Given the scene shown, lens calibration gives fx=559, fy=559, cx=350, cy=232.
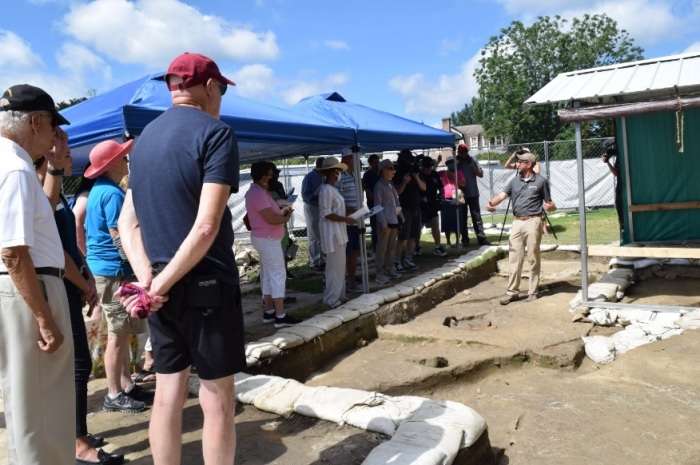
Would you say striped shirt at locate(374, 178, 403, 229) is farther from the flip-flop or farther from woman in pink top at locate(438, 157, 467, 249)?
the flip-flop

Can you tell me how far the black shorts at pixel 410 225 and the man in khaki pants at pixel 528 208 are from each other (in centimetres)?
209

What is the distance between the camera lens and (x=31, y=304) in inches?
84.0

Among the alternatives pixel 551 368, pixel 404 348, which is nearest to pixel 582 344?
pixel 551 368

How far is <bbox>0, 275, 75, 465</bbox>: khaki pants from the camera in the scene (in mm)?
2164

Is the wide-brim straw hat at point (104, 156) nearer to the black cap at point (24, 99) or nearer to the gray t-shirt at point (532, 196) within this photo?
the black cap at point (24, 99)

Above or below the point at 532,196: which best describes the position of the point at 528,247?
below

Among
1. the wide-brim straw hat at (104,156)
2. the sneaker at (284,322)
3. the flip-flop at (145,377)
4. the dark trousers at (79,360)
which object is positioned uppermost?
the wide-brim straw hat at (104,156)

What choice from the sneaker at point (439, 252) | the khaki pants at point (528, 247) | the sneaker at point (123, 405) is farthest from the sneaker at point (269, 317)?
the sneaker at point (439, 252)

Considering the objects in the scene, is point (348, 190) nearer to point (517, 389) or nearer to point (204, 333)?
point (517, 389)

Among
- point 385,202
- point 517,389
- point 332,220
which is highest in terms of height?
point 385,202

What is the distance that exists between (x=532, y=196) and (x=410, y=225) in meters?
2.50

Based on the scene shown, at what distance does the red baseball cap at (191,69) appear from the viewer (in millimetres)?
2229

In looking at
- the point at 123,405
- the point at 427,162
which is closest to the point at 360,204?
the point at 427,162

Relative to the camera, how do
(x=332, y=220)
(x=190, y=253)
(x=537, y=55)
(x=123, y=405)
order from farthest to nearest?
(x=537, y=55)
(x=332, y=220)
(x=123, y=405)
(x=190, y=253)
